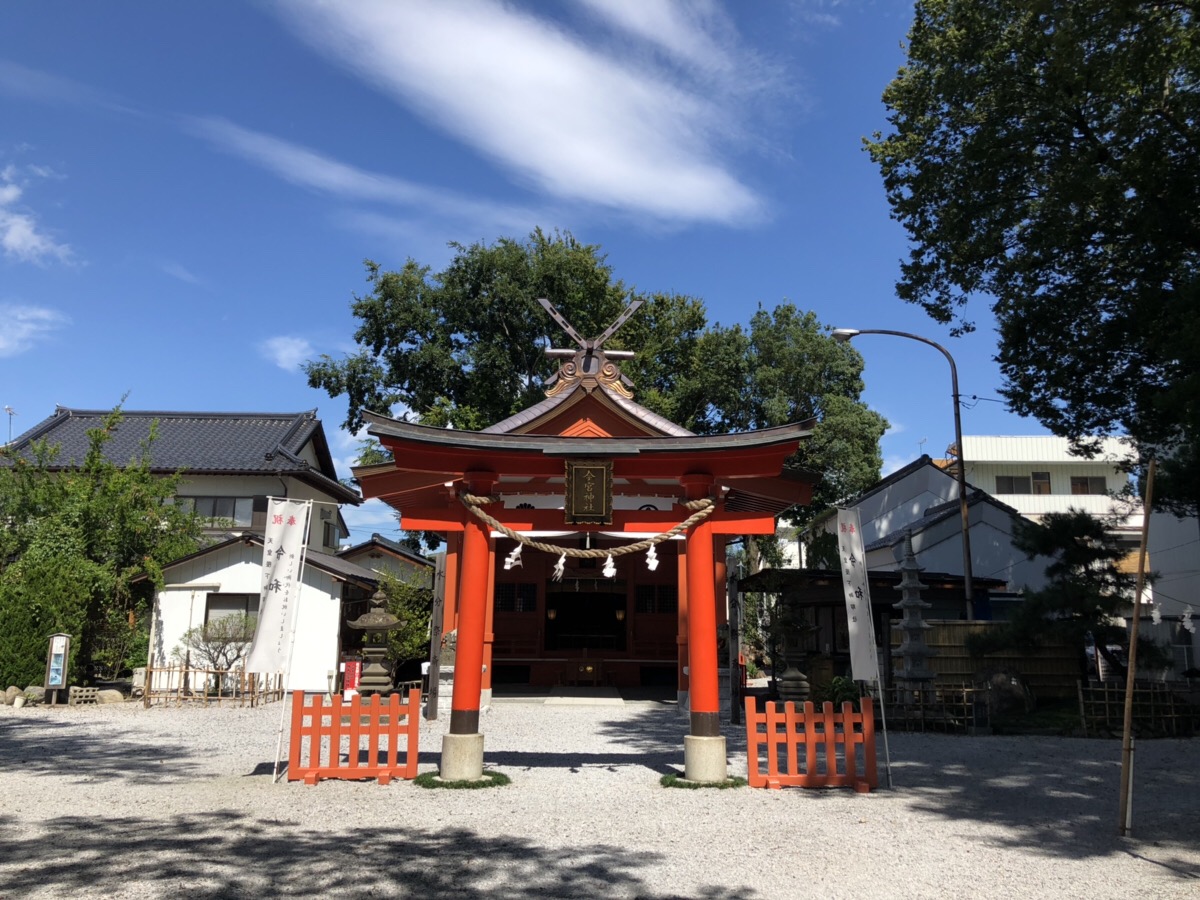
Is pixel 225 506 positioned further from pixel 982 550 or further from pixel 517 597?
pixel 982 550

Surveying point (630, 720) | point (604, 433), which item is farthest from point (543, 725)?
point (604, 433)

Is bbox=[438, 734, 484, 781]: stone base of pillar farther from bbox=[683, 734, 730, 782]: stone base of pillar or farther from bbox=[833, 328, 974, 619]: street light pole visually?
bbox=[833, 328, 974, 619]: street light pole

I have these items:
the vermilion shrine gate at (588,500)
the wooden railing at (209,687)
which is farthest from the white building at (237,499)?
the vermilion shrine gate at (588,500)

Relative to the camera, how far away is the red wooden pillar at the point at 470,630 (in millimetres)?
10367

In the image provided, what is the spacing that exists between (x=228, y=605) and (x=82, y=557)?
388 centimetres

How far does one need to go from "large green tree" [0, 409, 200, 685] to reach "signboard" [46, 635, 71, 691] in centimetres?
64

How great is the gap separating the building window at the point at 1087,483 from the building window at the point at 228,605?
41730 millimetres

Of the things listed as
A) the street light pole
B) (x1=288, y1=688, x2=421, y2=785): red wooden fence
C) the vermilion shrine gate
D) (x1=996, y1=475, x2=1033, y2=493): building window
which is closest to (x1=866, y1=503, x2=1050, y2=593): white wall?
the street light pole

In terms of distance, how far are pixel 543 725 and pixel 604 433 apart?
20.5 ft

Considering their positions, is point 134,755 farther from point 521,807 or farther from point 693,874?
point 693,874

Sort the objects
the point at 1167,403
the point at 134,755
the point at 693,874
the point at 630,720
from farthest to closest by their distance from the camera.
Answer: the point at 630,720, the point at 134,755, the point at 1167,403, the point at 693,874

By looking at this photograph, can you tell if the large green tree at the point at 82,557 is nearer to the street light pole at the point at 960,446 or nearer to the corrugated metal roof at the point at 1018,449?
the street light pole at the point at 960,446

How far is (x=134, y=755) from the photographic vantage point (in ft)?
41.2

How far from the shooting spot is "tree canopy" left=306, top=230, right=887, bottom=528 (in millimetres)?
33938
